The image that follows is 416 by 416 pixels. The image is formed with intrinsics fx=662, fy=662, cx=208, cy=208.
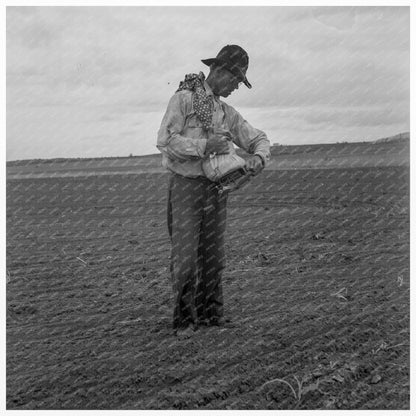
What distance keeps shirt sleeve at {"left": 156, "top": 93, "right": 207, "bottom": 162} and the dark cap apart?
308 millimetres

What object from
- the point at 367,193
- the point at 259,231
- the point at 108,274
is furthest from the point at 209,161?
the point at 367,193

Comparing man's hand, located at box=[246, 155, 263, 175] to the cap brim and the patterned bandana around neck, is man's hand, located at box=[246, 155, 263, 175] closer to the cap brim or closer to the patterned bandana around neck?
the patterned bandana around neck

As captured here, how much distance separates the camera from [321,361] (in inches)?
163

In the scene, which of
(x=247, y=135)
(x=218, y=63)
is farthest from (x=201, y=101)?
(x=247, y=135)

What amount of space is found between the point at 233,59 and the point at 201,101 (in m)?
0.35

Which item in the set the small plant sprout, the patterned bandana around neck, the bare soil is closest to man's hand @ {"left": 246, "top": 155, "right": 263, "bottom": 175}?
the patterned bandana around neck

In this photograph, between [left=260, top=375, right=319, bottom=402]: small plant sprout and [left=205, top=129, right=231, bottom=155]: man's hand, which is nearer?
[left=260, top=375, right=319, bottom=402]: small plant sprout

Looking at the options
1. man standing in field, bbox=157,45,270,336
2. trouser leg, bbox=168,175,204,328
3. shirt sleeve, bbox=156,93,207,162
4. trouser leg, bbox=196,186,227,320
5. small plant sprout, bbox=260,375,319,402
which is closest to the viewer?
small plant sprout, bbox=260,375,319,402

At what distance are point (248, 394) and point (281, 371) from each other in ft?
1.21

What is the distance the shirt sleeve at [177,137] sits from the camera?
4168mm

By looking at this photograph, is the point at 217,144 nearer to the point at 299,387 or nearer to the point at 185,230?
the point at 185,230

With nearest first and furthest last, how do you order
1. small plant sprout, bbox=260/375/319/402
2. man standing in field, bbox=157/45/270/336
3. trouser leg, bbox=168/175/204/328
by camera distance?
small plant sprout, bbox=260/375/319/402 → man standing in field, bbox=157/45/270/336 → trouser leg, bbox=168/175/204/328

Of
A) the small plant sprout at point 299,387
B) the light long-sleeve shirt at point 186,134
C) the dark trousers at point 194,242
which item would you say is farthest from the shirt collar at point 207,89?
the small plant sprout at point 299,387

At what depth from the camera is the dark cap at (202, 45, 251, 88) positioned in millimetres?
4320
